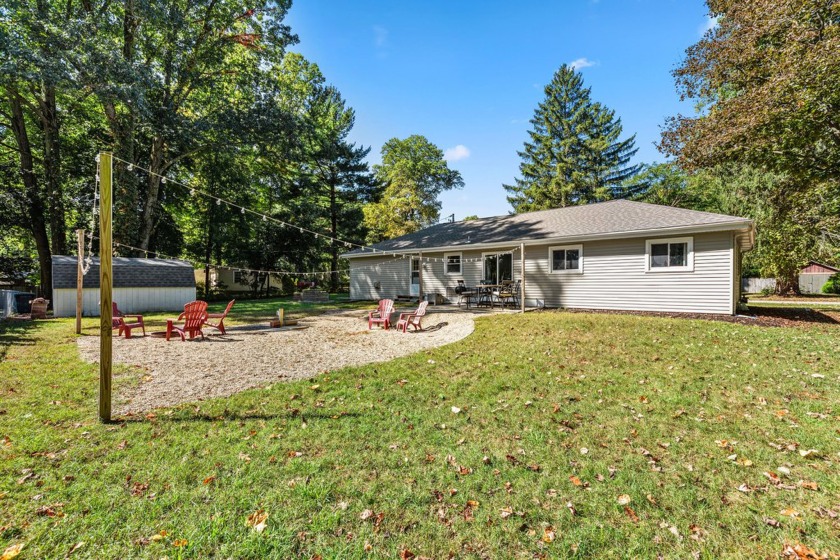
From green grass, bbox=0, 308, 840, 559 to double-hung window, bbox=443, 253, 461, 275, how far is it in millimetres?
10979

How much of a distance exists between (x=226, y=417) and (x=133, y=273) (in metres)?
15.6

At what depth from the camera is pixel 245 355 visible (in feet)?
23.7

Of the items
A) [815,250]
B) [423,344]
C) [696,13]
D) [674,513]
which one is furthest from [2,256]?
[815,250]

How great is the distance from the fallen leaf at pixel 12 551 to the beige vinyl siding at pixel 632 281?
14.0m

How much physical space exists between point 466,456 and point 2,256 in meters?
30.9

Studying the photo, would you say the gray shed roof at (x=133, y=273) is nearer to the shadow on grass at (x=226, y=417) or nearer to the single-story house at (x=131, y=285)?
the single-story house at (x=131, y=285)

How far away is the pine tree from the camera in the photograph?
110 feet

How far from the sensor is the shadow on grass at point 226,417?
4094mm

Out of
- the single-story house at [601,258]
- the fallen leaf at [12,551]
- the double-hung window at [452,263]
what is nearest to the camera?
the fallen leaf at [12,551]

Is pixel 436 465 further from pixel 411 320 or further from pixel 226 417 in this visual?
pixel 411 320

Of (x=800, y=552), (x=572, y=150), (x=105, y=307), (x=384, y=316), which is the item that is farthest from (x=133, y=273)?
(x=572, y=150)

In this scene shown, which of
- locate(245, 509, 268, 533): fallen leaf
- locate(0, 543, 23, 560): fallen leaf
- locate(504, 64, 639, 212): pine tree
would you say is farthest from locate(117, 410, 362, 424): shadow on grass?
locate(504, 64, 639, 212): pine tree

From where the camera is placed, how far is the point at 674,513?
8.70ft

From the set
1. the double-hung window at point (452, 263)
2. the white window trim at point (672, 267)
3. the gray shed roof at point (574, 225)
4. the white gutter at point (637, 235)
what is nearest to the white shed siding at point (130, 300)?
the gray shed roof at point (574, 225)
